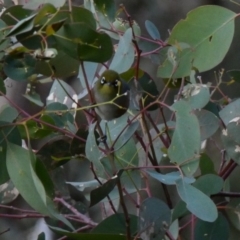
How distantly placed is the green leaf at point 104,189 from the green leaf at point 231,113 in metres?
0.27

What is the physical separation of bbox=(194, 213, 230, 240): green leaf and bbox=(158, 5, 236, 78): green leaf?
227 millimetres

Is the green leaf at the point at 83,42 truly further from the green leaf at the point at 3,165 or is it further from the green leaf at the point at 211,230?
the green leaf at the point at 211,230

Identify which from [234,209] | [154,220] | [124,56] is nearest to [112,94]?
[124,56]

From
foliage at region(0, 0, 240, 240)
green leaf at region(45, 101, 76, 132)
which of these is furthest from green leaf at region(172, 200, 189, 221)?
green leaf at region(45, 101, 76, 132)

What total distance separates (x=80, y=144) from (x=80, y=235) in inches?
7.0

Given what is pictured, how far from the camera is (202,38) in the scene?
663mm

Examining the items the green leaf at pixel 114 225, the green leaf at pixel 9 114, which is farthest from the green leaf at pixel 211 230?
the green leaf at pixel 9 114

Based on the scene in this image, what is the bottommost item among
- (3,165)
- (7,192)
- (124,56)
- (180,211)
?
(7,192)

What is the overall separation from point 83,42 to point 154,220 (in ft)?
0.78

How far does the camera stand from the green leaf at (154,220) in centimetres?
57

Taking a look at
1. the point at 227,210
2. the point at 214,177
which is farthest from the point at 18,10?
the point at 227,210

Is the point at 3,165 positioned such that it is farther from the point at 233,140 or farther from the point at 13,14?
the point at 233,140

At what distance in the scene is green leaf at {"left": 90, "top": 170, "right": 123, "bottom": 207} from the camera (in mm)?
531

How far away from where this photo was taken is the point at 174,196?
1203mm
